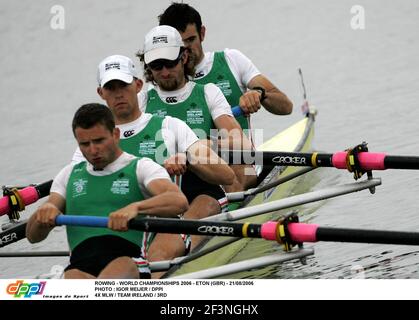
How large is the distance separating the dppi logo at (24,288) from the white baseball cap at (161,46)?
9.44 ft

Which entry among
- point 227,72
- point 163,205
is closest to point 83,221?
point 163,205

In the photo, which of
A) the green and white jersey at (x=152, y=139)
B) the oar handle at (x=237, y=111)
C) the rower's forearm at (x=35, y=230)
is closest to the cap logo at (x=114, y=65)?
the green and white jersey at (x=152, y=139)

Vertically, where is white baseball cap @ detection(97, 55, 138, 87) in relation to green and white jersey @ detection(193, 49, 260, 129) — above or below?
above

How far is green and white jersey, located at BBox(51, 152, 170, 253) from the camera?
891cm

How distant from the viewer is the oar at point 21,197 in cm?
1078

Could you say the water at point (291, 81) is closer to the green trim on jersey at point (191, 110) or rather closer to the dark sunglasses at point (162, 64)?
the green trim on jersey at point (191, 110)

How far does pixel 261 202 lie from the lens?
12.3 meters

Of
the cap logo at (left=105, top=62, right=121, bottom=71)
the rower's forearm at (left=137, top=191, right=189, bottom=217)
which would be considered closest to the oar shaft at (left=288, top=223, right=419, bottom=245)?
the rower's forearm at (left=137, top=191, right=189, bottom=217)

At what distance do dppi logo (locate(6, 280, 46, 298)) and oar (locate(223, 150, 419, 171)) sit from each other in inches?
114

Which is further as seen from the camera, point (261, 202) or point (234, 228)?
point (261, 202)

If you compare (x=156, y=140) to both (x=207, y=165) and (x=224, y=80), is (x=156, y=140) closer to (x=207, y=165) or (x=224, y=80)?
(x=207, y=165)

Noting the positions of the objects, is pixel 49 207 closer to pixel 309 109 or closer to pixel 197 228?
pixel 197 228

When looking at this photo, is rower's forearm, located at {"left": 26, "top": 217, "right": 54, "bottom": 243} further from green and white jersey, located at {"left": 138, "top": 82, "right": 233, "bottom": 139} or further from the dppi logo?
green and white jersey, located at {"left": 138, "top": 82, "right": 233, "bottom": 139}

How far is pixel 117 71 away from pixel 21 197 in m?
1.83
